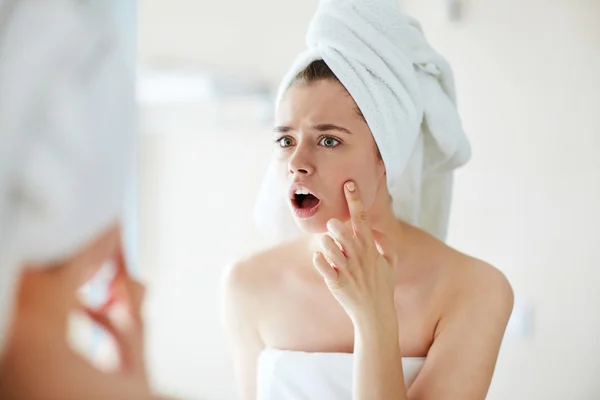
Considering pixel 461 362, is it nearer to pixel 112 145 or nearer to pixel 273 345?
pixel 273 345

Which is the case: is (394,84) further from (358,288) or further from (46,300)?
(46,300)

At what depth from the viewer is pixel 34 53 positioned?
40 cm

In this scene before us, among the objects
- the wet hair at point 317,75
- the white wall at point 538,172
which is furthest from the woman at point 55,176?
the white wall at point 538,172

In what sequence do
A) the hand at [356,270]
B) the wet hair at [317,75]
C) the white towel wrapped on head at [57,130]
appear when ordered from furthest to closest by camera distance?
the wet hair at [317,75], the hand at [356,270], the white towel wrapped on head at [57,130]

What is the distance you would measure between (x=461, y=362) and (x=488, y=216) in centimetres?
48

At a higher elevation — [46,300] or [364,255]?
[364,255]

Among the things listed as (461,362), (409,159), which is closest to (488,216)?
(409,159)

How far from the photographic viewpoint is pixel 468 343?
3.08 feet

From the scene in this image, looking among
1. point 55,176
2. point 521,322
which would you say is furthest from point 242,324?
point 55,176

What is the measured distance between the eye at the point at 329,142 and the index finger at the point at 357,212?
59 mm

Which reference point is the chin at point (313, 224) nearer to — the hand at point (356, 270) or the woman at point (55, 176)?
the hand at point (356, 270)

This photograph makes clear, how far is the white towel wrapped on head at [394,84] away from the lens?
0.93 metres

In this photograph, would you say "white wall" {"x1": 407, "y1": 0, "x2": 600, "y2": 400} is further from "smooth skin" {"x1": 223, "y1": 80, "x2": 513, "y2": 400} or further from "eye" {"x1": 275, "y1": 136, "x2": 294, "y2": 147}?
"eye" {"x1": 275, "y1": 136, "x2": 294, "y2": 147}

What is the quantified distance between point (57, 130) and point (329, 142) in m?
0.55
